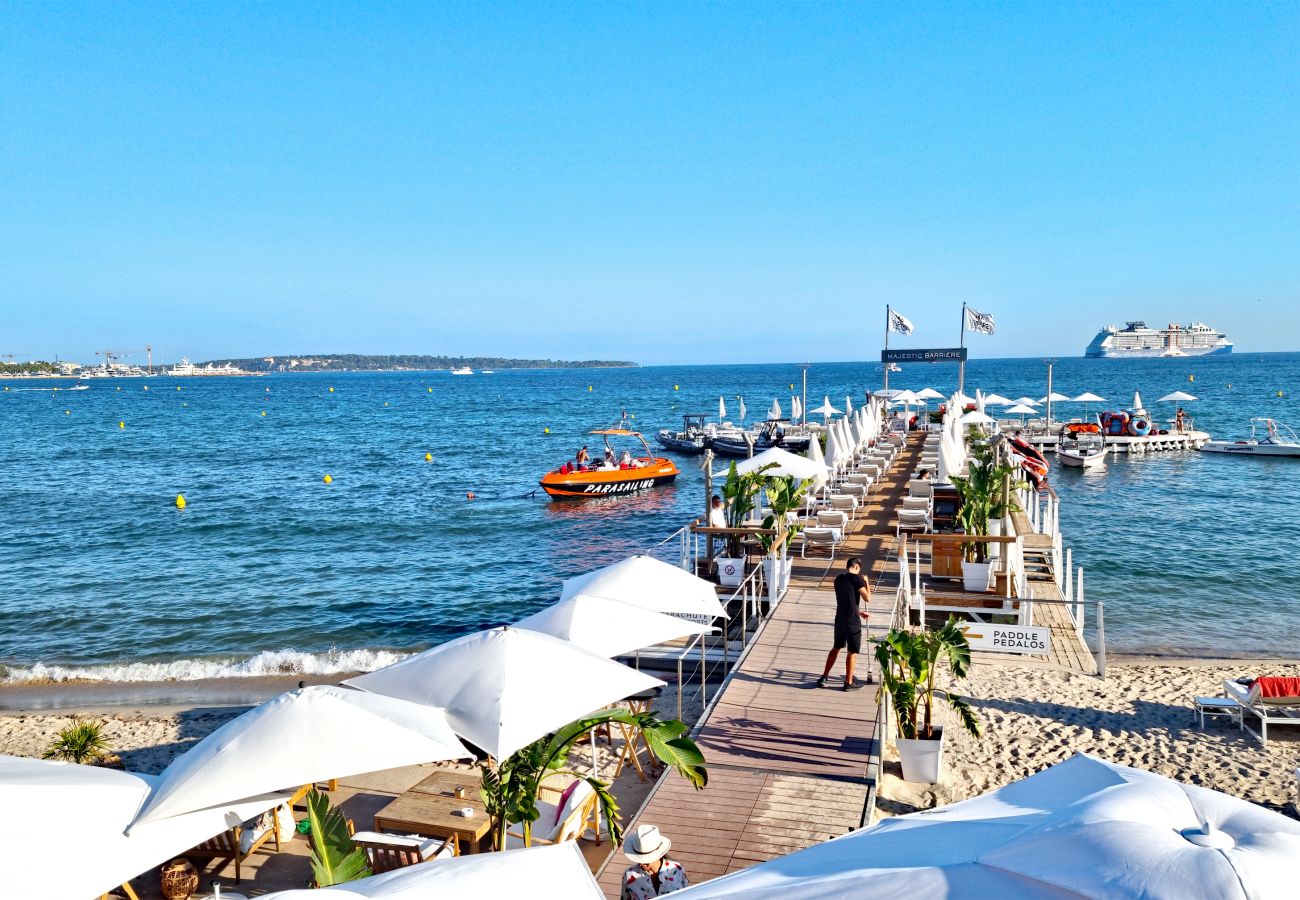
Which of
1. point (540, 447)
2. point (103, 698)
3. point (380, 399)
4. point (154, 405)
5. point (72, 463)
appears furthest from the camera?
point (380, 399)

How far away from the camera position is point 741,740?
8711mm

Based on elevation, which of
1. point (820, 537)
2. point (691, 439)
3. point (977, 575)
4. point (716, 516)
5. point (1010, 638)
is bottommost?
point (691, 439)

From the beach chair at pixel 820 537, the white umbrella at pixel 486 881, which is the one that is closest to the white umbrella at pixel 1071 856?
the white umbrella at pixel 486 881

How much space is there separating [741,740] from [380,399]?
415 feet

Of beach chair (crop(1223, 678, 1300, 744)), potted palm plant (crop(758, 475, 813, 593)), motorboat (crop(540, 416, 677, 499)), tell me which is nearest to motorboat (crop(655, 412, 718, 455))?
motorboat (crop(540, 416, 677, 499))

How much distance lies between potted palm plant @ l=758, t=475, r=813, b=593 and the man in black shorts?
12.7 ft

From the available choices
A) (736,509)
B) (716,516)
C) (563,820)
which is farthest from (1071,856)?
(736,509)

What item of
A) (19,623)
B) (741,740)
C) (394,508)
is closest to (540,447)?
(394,508)

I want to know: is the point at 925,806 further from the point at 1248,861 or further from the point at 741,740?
the point at 1248,861

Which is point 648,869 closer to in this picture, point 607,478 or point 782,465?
point 782,465

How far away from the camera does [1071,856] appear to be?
10.7 feet

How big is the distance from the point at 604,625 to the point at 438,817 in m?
2.32

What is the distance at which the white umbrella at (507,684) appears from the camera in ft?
21.0

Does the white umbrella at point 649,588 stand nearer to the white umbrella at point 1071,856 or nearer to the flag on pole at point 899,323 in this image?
the white umbrella at point 1071,856
